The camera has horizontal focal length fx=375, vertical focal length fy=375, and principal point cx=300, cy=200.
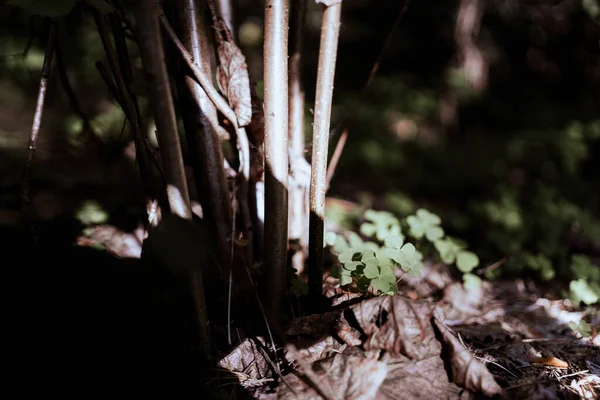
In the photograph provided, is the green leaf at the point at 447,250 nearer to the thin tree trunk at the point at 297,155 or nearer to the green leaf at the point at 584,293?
the green leaf at the point at 584,293

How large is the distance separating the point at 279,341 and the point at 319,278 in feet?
0.97

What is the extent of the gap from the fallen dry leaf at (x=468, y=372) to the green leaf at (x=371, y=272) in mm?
329

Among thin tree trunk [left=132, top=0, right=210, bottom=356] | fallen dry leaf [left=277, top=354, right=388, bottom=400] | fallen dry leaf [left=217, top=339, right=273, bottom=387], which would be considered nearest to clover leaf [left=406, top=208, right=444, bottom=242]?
fallen dry leaf [left=277, top=354, right=388, bottom=400]

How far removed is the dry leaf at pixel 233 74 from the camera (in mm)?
1537

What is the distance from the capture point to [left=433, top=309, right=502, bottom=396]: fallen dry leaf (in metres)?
1.22

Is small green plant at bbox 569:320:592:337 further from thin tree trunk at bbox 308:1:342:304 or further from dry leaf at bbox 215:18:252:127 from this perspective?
dry leaf at bbox 215:18:252:127

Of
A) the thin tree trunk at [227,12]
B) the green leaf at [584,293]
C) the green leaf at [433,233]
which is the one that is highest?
the thin tree trunk at [227,12]

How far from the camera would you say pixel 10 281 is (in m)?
1.49

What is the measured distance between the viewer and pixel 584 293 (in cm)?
205

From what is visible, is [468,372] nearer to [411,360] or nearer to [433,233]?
[411,360]

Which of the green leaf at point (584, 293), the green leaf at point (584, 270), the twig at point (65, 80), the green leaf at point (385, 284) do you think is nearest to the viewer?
the green leaf at point (385, 284)

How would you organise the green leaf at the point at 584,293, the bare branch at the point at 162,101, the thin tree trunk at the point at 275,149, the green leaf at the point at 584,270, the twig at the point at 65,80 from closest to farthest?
1. the bare branch at the point at 162,101
2. the thin tree trunk at the point at 275,149
3. the twig at the point at 65,80
4. the green leaf at the point at 584,293
5. the green leaf at the point at 584,270

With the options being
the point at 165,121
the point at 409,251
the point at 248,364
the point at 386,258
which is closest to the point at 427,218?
the point at 409,251

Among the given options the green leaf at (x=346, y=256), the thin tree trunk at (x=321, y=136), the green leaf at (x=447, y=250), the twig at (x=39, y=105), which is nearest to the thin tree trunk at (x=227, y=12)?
the thin tree trunk at (x=321, y=136)
